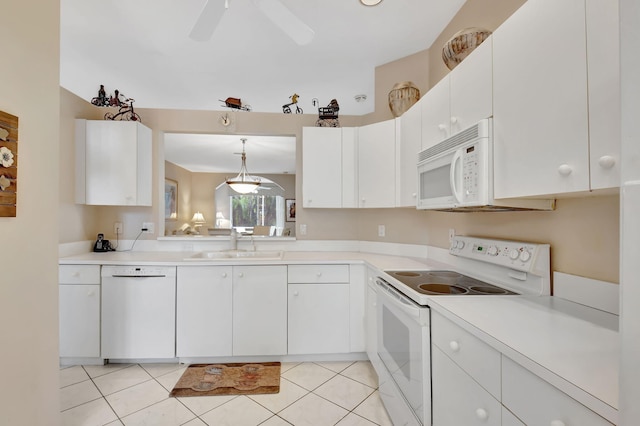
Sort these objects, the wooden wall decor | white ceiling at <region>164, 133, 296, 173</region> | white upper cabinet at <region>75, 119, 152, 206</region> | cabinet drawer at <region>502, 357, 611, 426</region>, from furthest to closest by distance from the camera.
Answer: white ceiling at <region>164, 133, 296, 173</region>
white upper cabinet at <region>75, 119, 152, 206</region>
the wooden wall decor
cabinet drawer at <region>502, 357, 611, 426</region>

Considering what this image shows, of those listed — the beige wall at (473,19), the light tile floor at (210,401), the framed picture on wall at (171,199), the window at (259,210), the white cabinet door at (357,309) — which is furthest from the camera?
the window at (259,210)

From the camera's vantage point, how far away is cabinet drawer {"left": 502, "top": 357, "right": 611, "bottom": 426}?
612mm

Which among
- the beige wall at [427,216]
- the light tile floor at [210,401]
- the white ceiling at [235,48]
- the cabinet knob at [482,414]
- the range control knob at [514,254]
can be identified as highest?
the white ceiling at [235,48]

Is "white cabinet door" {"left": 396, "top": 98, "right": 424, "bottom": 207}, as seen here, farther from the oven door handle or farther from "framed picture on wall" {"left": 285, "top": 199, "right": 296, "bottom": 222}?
"framed picture on wall" {"left": 285, "top": 199, "right": 296, "bottom": 222}

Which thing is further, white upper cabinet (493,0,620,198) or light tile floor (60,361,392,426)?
light tile floor (60,361,392,426)

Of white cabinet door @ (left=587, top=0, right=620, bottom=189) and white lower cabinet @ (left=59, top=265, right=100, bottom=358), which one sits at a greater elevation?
white cabinet door @ (left=587, top=0, right=620, bottom=189)

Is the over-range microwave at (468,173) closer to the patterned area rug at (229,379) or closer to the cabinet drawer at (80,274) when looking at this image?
the patterned area rug at (229,379)

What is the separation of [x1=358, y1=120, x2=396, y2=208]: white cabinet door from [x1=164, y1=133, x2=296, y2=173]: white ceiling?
154 centimetres

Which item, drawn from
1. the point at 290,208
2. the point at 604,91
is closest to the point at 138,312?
the point at 604,91

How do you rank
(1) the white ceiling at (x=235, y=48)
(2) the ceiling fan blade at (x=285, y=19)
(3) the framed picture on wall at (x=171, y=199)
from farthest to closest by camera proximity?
(3) the framed picture on wall at (x=171, y=199) < (1) the white ceiling at (x=235, y=48) < (2) the ceiling fan blade at (x=285, y=19)

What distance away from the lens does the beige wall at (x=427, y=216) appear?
1102 millimetres

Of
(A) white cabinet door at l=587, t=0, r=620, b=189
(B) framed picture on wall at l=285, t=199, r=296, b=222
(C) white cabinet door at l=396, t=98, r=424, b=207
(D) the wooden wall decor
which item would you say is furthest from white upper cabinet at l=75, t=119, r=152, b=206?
(B) framed picture on wall at l=285, t=199, r=296, b=222

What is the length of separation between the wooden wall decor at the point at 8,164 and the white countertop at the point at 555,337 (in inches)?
76.0

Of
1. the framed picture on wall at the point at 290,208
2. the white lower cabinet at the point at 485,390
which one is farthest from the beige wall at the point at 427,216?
the framed picture on wall at the point at 290,208
